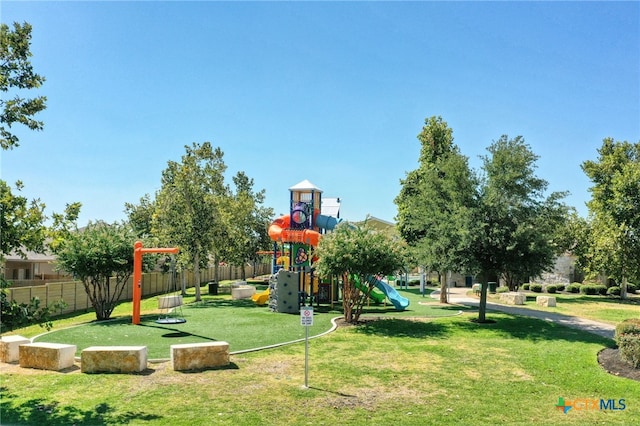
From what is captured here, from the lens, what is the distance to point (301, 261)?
88.1ft

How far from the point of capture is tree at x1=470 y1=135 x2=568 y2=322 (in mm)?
19609

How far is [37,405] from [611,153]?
46602 millimetres

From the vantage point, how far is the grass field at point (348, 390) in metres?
8.70

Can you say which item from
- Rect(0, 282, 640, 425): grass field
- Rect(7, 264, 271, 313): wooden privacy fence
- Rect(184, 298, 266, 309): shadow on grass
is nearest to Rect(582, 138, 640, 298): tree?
Rect(0, 282, 640, 425): grass field

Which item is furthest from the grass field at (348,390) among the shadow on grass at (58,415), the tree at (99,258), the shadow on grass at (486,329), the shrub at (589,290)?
the shrub at (589,290)

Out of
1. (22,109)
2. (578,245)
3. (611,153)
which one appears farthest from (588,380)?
(611,153)

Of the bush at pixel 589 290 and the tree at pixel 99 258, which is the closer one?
the tree at pixel 99 258

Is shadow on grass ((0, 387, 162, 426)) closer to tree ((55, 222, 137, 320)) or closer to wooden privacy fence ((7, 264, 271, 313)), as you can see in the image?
wooden privacy fence ((7, 264, 271, 313))

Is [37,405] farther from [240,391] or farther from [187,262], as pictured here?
[187,262]

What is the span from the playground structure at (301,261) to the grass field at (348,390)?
8.38m

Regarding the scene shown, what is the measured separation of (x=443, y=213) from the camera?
22031 millimetres

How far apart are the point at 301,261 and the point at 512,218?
11.7 metres

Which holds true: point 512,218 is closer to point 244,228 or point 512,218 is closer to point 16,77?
point 16,77

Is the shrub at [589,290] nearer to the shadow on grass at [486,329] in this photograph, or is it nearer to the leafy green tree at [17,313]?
the shadow on grass at [486,329]
